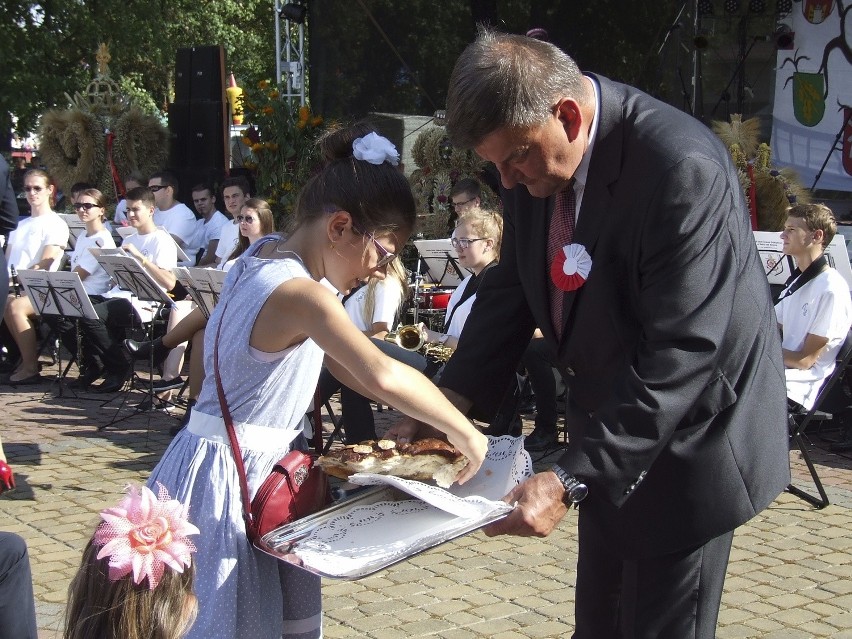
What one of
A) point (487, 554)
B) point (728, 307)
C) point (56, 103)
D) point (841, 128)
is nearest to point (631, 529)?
point (728, 307)

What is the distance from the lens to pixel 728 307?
86.3 inches

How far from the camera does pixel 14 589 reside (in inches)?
113

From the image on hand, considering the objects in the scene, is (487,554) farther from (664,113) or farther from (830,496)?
(664,113)

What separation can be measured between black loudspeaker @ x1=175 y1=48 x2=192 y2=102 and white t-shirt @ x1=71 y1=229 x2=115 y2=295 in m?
5.67

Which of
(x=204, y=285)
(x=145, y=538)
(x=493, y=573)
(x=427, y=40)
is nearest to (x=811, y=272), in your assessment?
(x=493, y=573)

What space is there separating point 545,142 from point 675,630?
1.15 m

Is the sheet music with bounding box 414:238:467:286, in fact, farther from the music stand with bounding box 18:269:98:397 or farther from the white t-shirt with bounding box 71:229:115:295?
the white t-shirt with bounding box 71:229:115:295

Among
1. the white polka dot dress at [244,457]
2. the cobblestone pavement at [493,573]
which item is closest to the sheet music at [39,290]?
the cobblestone pavement at [493,573]

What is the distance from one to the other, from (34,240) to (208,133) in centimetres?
491

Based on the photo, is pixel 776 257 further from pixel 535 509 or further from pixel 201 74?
pixel 201 74

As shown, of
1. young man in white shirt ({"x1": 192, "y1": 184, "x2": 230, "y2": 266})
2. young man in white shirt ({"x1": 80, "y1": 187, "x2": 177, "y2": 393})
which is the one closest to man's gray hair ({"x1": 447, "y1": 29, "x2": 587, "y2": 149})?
young man in white shirt ({"x1": 80, "y1": 187, "x2": 177, "y2": 393})

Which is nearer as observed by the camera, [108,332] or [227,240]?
[108,332]

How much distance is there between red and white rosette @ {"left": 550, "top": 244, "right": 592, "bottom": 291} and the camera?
2355 mm

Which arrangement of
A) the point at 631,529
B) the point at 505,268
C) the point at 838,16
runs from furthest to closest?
the point at 838,16, the point at 505,268, the point at 631,529
